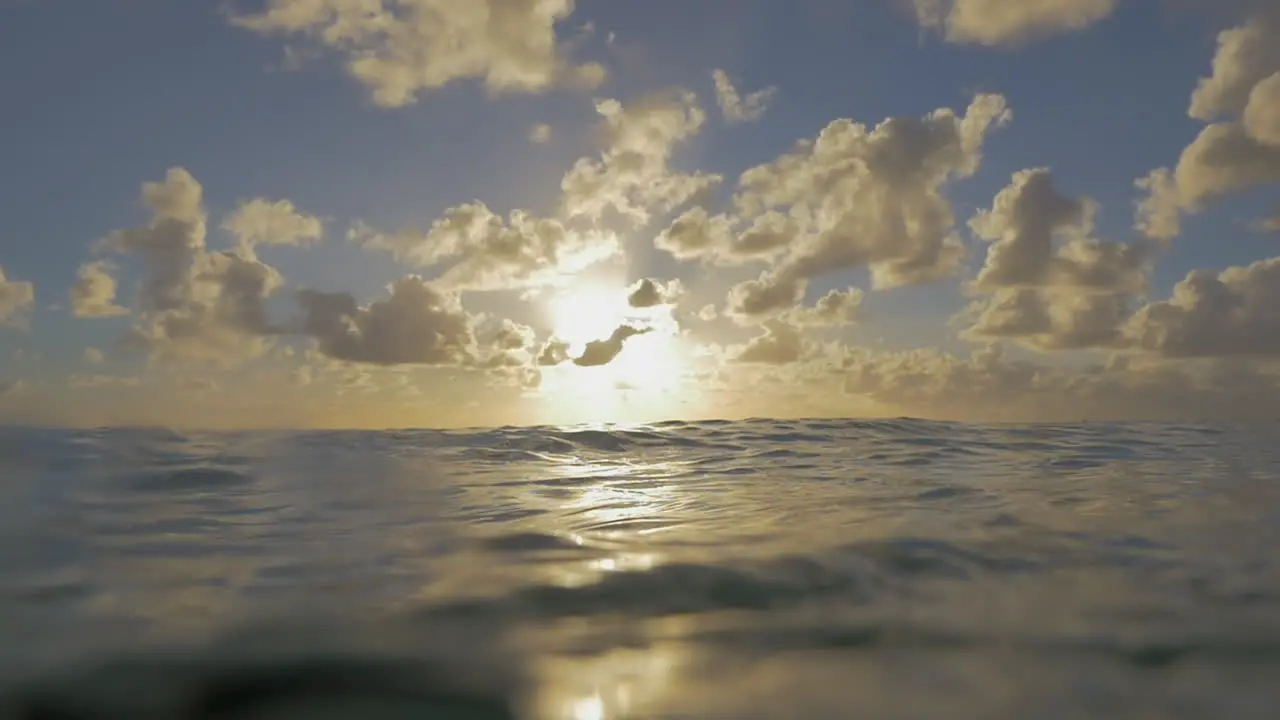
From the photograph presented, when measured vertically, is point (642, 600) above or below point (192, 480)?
below

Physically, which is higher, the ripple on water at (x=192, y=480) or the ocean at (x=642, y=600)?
the ripple on water at (x=192, y=480)

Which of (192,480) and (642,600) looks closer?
(642,600)

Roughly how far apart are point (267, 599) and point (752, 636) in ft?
11.1

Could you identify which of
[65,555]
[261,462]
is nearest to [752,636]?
[65,555]

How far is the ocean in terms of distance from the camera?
12.7 feet

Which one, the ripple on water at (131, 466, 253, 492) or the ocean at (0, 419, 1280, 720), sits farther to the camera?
the ripple on water at (131, 466, 253, 492)

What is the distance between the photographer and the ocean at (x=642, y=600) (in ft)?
12.7

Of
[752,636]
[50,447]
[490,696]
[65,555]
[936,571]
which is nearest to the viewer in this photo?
[490,696]

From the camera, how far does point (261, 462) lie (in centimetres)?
1584

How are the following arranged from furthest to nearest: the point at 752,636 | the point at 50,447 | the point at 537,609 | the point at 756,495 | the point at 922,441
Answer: the point at 922,441 < the point at 50,447 < the point at 756,495 < the point at 537,609 < the point at 752,636

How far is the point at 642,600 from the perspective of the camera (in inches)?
213

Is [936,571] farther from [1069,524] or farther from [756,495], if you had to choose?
[756,495]

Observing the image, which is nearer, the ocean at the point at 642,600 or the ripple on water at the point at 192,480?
the ocean at the point at 642,600

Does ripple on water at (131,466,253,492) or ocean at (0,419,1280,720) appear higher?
ripple on water at (131,466,253,492)
